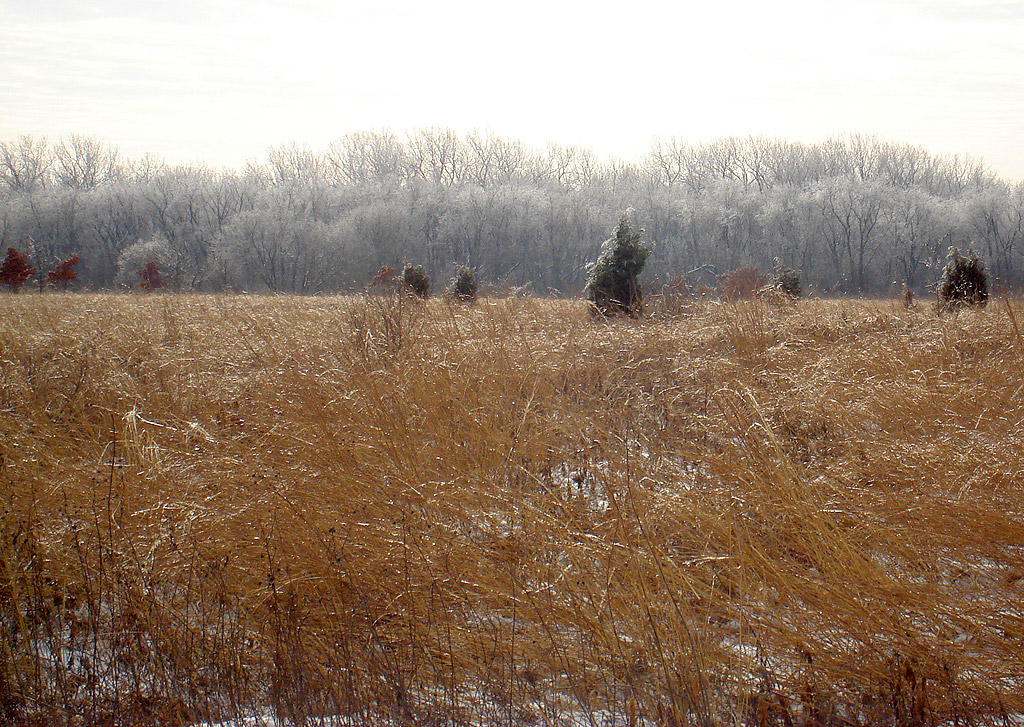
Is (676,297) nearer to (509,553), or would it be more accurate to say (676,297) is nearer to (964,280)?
(964,280)

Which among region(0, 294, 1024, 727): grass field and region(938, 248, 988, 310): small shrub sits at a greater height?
region(938, 248, 988, 310): small shrub

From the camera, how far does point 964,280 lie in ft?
36.3

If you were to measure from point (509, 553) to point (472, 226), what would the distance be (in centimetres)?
4079

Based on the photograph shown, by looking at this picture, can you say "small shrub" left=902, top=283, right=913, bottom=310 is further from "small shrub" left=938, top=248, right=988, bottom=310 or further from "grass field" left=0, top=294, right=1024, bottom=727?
"grass field" left=0, top=294, right=1024, bottom=727

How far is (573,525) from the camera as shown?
127 inches

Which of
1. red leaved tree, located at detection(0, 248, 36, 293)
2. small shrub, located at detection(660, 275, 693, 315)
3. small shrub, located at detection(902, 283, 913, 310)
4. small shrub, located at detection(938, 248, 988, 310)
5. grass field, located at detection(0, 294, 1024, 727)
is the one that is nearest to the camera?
grass field, located at detection(0, 294, 1024, 727)

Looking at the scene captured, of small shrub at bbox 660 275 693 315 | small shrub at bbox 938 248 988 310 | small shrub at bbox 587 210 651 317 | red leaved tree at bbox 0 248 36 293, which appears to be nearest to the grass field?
small shrub at bbox 660 275 693 315

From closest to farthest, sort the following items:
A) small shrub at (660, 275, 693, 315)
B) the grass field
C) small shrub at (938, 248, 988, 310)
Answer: the grass field < small shrub at (660, 275, 693, 315) < small shrub at (938, 248, 988, 310)

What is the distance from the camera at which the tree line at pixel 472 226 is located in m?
38.6

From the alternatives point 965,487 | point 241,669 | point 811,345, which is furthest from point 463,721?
point 811,345

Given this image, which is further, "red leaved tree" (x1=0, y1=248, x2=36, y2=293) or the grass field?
"red leaved tree" (x1=0, y1=248, x2=36, y2=293)

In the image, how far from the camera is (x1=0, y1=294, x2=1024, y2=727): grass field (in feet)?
7.04

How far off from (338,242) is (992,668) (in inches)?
1599

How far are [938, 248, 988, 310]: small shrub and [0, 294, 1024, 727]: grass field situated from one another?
6.40 m
